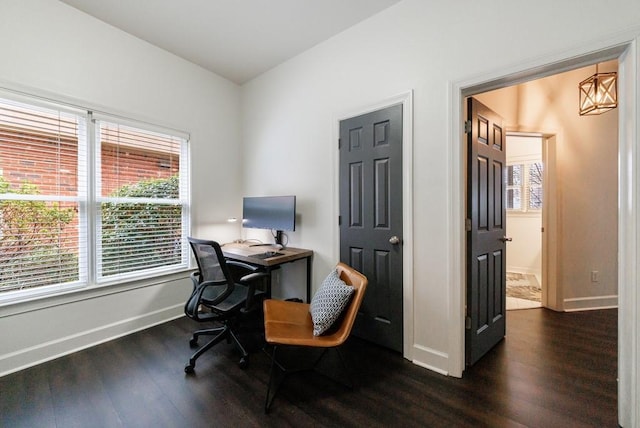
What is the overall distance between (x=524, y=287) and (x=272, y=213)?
3.99m

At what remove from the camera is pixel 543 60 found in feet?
5.12

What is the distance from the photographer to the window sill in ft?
6.62

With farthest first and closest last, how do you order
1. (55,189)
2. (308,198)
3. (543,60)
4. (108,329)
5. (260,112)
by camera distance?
(260,112) < (308,198) < (108,329) < (55,189) < (543,60)

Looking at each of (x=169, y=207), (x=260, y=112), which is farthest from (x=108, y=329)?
(x=260, y=112)

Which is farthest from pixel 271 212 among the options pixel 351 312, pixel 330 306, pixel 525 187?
pixel 525 187

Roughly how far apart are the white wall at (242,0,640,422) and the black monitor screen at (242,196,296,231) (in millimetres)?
217

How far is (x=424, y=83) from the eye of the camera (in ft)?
6.71

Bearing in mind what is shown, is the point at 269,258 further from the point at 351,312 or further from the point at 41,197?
the point at 41,197

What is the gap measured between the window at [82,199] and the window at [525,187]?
571cm

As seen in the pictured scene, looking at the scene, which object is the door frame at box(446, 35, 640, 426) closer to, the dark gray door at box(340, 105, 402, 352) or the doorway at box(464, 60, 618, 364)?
the dark gray door at box(340, 105, 402, 352)

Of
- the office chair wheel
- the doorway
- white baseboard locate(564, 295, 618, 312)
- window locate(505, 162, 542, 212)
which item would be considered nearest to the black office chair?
the office chair wheel

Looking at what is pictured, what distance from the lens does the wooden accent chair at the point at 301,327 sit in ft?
5.27

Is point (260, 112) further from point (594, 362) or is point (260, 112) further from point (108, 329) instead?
point (594, 362)

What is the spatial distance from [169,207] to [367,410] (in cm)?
280
